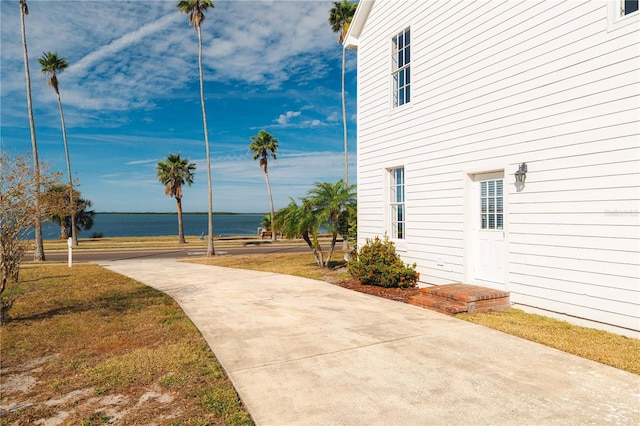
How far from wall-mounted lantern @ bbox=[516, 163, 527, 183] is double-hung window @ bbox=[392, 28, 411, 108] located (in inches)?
147

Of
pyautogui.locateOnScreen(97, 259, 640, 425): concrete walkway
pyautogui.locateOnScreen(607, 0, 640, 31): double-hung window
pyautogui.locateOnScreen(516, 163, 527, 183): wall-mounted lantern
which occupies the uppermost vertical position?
pyautogui.locateOnScreen(607, 0, 640, 31): double-hung window

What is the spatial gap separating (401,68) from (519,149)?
13.6 ft

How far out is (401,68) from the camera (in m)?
9.30

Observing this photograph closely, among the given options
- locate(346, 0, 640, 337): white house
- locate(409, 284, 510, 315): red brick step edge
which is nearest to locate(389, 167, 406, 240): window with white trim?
locate(346, 0, 640, 337): white house

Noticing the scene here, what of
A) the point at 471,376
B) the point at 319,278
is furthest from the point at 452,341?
the point at 319,278

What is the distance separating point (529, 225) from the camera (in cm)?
622

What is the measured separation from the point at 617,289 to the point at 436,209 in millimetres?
3630

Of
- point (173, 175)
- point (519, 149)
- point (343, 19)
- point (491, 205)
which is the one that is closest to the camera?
point (519, 149)

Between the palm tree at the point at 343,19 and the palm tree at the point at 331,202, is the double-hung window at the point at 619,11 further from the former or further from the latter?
the palm tree at the point at 343,19

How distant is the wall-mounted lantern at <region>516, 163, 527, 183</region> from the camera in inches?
245

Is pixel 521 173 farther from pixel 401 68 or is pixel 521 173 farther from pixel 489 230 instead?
pixel 401 68

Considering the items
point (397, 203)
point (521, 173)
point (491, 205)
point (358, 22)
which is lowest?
point (491, 205)

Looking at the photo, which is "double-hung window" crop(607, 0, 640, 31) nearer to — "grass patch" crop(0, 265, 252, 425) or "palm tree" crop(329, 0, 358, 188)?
"grass patch" crop(0, 265, 252, 425)

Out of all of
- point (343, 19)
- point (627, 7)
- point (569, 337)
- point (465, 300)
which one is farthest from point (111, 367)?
point (343, 19)
